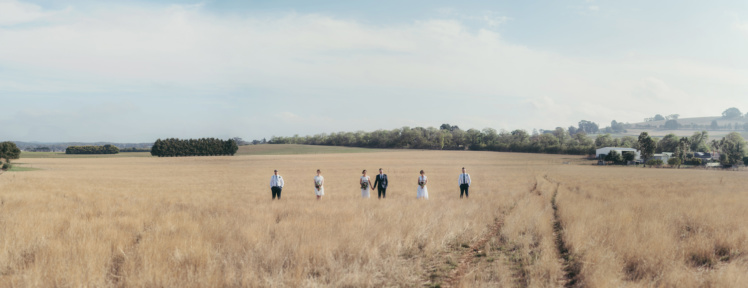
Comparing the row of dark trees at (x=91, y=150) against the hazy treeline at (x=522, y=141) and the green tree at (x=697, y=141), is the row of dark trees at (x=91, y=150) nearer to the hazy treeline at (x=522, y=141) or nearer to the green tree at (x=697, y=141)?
the hazy treeline at (x=522, y=141)

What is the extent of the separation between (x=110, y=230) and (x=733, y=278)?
1345 cm

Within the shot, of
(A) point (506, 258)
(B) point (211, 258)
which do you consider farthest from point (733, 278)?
(B) point (211, 258)

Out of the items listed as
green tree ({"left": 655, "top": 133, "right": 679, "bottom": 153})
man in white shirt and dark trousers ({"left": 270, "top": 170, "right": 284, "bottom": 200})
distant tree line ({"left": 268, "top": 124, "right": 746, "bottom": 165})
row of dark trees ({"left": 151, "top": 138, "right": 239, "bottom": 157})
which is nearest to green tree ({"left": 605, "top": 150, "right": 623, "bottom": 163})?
distant tree line ({"left": 268, "top": 124, "right": 746, "bottom": 165})

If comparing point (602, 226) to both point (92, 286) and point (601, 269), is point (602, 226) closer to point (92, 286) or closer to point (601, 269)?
point (601, 269)

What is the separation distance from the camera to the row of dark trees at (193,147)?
4624 inches

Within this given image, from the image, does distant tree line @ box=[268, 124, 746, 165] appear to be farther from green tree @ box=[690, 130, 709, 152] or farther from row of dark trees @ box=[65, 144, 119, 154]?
A: row of dark trees @ box=[65, 144, 119, 154]

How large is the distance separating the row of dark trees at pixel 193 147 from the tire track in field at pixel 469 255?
12094 cm

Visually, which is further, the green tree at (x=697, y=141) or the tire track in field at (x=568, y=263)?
the green tree at (x=697, y=141)

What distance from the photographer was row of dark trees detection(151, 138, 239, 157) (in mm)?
117438

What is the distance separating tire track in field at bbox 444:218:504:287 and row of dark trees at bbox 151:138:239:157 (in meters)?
121

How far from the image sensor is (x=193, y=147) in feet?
400

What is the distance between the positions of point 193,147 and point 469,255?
12576 cm

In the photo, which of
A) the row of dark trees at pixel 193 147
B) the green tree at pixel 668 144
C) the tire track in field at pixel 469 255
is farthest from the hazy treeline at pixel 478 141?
the tire track in field at pixel 469 255

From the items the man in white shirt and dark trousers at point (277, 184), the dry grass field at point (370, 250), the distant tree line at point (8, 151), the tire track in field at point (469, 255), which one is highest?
the distant tree line at point (8, 151)
